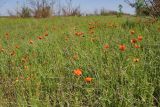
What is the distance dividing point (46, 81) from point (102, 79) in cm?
58

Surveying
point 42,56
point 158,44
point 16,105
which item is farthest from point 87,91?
point 42,56

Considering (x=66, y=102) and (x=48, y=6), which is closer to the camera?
(x=66, y=102)

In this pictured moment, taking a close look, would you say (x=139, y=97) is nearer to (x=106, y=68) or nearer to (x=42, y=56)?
(x=106, y=68)

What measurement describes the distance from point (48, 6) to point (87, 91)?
1663 cm

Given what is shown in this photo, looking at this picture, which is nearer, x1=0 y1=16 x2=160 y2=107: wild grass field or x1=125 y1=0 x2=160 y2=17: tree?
x1=0 y1=16 x2=160 y2=107: wild grass field

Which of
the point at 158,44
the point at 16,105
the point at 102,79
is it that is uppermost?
the point at 158,44

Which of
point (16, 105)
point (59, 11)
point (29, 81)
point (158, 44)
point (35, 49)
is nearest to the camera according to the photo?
point (16, 105)

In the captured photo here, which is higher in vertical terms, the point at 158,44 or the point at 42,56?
the point at 158,44

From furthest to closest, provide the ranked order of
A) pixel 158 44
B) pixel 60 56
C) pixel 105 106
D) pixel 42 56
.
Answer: pixel 42 56
pixel 60 56
pixel 158 44
pixel 105 106

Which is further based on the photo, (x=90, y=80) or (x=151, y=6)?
(x=151, y=6)

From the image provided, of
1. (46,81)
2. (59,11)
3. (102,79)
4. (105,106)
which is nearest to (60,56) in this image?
(46,81)

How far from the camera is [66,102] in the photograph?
2.47m

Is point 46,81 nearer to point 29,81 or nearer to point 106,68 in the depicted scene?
point 29,81

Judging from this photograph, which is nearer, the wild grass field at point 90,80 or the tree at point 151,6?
the wild grass field at point 90,80
